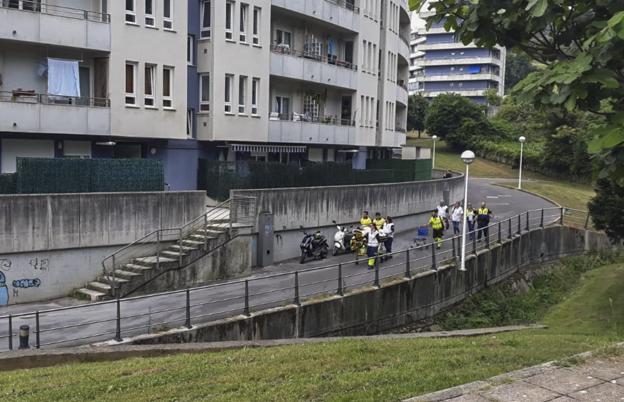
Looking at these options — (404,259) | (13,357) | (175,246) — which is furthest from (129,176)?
(13,357)

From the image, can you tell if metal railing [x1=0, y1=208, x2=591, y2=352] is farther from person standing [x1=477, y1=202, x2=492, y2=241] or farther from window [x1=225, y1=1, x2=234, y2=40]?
window [x1=225, y1=1, x2=234, y2=40]

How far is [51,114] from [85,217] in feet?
15.8

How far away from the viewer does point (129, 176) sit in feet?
67.1

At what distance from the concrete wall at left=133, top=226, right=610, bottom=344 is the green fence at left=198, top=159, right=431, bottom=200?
286 inches

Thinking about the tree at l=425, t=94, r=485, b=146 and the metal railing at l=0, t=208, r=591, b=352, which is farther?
the tree at l=425, t=94, r=485, b=146

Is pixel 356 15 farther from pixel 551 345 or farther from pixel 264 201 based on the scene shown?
pixel 551 345

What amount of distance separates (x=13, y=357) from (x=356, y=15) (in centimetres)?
2941

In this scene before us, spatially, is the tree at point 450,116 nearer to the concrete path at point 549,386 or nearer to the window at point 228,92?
the window at point 228,92

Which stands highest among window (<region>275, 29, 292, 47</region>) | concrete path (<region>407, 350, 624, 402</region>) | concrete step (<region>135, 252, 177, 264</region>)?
window (<region>275, 29, 292, 47</region>)

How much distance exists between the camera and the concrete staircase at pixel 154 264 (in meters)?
17.9

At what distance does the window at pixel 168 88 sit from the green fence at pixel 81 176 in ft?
15.6

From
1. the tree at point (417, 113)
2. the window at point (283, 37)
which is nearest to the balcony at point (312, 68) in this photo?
the window at point (283, 37)

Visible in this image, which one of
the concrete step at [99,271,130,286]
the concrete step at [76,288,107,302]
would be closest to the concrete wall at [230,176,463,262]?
the concrete step at [99,271,130,286]

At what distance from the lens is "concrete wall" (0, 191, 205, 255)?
17000 millimetres
